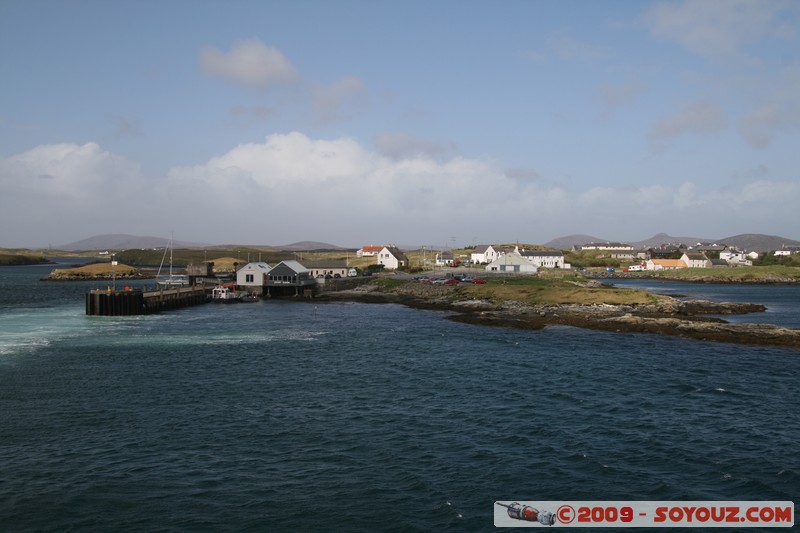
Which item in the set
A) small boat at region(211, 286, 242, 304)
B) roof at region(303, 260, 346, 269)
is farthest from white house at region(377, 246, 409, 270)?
small boat at region(211, 286, 242, 304)

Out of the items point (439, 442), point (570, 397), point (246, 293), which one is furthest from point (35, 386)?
point (246, 293)

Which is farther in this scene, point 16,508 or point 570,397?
point 570,397

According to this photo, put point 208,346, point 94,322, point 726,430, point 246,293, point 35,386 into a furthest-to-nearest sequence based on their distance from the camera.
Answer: point 246,293, point 94,322, point 208,346, point 35,386, point 726,430

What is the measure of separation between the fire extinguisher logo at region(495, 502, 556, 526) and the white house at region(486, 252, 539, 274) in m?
117

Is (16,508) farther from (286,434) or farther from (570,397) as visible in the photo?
(570,397)

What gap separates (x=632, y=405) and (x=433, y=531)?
678 inches

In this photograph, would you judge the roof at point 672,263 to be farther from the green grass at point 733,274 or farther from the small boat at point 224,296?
the small boat at point 224,296

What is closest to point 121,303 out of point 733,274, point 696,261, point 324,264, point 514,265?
point 324,264

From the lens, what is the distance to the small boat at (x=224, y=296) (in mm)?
95188

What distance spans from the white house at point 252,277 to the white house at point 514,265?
57.2 metres

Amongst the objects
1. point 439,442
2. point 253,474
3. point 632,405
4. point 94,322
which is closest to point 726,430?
point 632,405

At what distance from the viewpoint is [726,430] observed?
26.8 m

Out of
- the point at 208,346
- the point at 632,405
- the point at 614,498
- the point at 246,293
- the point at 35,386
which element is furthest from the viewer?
the point at 246,293
